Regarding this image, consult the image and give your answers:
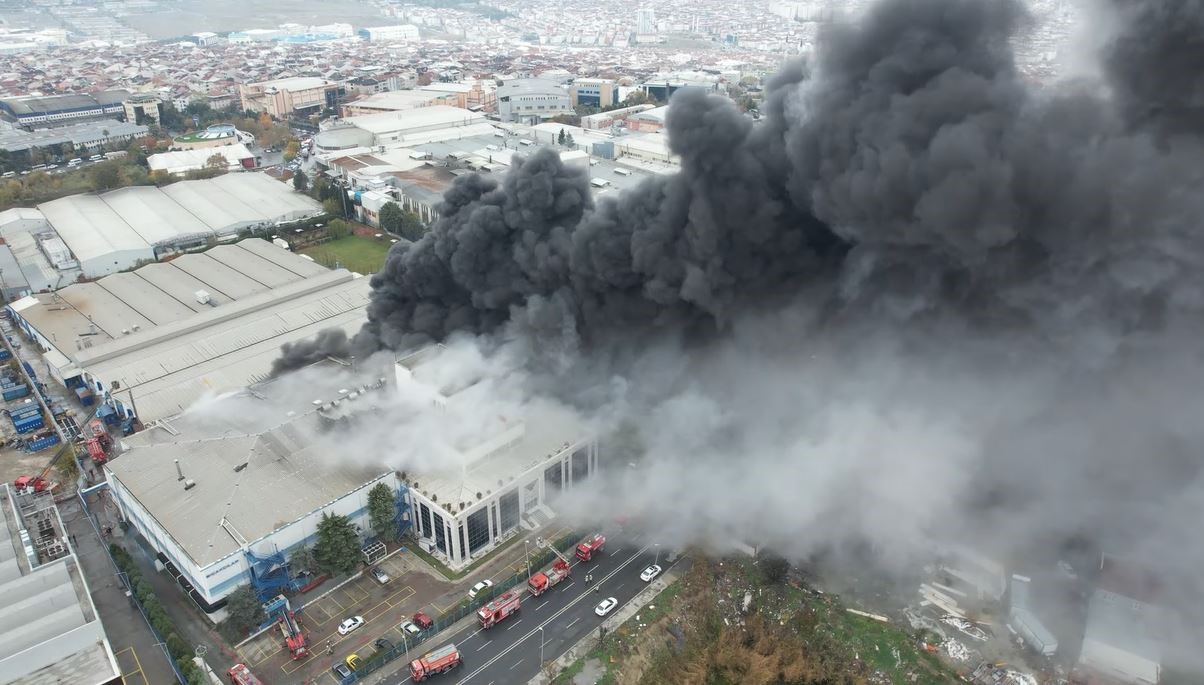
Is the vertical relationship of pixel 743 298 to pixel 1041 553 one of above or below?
above

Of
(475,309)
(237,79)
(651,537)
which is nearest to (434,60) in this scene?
(237,79)

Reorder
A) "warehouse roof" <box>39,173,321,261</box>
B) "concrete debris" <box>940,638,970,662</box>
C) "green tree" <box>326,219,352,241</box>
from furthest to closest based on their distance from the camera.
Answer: "green tree" <box>326,219,352,241</box>
"warehouse roof" <box>39,173,321,261</box>
"concrete debris" <box>940,638,970,662</box>

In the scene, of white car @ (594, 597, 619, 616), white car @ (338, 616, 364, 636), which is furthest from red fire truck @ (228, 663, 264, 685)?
white car @ (594, 597, 619, 616)

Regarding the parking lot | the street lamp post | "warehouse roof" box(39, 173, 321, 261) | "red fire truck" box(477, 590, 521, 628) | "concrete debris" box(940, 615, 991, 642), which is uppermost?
"warehouse roof" box(39, 173, 321, 261)

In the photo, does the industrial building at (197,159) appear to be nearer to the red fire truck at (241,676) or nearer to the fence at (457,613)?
the fence at (457,613)

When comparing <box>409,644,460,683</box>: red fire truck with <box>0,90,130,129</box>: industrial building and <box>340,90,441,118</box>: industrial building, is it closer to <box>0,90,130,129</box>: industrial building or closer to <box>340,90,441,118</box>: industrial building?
<box>340,90,441,118</box>: industrial building

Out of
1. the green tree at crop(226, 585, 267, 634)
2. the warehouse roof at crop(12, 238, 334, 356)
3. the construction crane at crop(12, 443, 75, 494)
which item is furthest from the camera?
the warehouse roof at crop(12, 238, 334, 356)

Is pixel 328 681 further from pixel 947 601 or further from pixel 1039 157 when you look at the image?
pixel 1039 157
